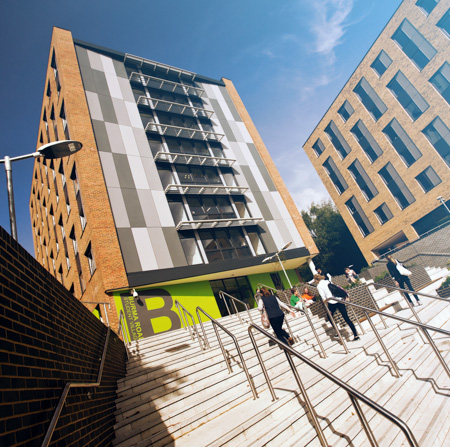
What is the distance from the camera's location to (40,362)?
9.23 ft

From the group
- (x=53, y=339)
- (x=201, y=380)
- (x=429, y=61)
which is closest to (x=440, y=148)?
(x=429, y=61)

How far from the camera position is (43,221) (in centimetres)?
2688

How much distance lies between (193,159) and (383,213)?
2009 cm

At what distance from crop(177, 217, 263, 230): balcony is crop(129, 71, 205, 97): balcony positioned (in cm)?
1197

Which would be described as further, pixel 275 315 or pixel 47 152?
pixel 275 315

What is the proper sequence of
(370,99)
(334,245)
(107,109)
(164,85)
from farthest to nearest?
(334,245), (370,99), (164,85), (107,109)

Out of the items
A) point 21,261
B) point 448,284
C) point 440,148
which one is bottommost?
point 448,284

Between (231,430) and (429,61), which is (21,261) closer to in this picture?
(231,430)

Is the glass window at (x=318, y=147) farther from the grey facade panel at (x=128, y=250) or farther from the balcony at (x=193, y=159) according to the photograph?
the grey facade panel at (x=128, y=250)

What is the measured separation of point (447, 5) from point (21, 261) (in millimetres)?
31912

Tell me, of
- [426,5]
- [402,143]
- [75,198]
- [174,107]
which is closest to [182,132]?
[174,107]

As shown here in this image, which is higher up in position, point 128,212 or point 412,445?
point 128,212

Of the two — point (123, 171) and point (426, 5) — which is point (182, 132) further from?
point (426, 5)

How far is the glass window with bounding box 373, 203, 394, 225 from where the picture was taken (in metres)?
27.1
